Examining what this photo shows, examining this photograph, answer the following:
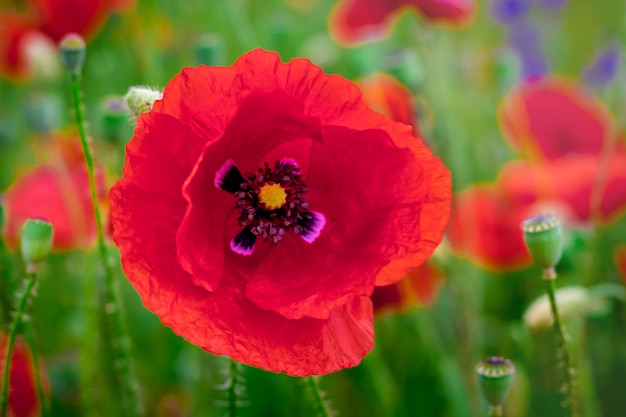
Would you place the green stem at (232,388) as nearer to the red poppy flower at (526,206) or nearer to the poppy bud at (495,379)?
the poppy bud at (495,379)

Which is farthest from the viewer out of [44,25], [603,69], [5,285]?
[603,69]

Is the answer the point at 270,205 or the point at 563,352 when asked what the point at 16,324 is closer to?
the point at 270,205

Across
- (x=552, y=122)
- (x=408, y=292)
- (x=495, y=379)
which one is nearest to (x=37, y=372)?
(x=495, y=379)

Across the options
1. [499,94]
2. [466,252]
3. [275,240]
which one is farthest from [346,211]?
[499,94]

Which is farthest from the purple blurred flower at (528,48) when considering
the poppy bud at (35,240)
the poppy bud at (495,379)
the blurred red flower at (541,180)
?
the poppy bud at (35,240)

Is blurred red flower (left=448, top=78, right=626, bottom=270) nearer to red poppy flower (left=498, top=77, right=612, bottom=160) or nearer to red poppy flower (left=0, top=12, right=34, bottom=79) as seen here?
red poppy flower (left=498, top=77, right=612, bottom=160)

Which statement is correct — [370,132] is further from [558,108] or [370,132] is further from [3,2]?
[3,2]
